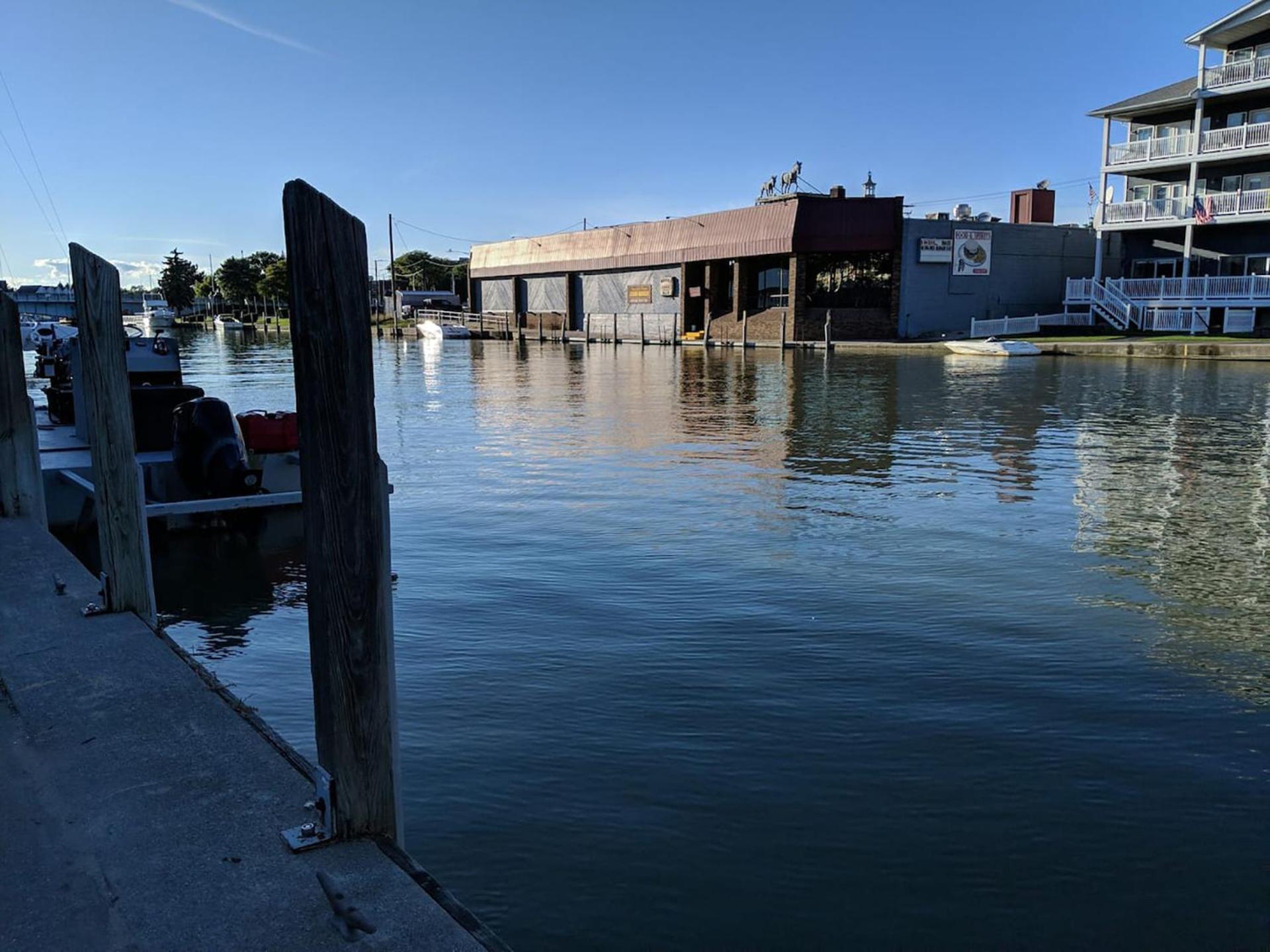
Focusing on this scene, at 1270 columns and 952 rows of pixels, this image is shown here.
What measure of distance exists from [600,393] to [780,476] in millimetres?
14672

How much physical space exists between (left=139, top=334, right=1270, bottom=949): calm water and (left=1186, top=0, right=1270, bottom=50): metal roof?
35295 millimetres

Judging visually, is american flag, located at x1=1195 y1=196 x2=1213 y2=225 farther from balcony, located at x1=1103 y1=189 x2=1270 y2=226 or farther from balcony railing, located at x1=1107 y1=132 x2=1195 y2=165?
balcony railing, located at x1=1107 y1=132 x2=1195 y2=165

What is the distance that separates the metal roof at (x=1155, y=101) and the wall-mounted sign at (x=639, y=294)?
2594 centimetres

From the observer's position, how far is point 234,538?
440 inches

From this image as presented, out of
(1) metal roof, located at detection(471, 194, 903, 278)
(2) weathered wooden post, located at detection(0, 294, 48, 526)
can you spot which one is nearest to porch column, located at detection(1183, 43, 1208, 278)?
(1) metal roof, located at detection(471, 194, 903, 278)

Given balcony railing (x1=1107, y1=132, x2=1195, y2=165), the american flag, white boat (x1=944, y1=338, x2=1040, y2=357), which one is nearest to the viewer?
white boat (x1=944, y1=338, x2=1040, y2=357)

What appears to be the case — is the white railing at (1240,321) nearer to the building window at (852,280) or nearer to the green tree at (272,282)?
the building window at (852,280)

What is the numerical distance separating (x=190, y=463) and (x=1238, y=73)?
4574 cm

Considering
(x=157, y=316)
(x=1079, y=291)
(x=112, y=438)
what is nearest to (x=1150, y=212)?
(x=1079, y=291)

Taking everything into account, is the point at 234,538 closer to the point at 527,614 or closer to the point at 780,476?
the point at 527,614

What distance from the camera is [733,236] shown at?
2136 inches

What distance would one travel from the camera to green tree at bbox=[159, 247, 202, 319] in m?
172

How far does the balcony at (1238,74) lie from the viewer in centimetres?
4028

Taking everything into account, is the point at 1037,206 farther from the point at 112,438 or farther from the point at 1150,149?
the point at 112,438
